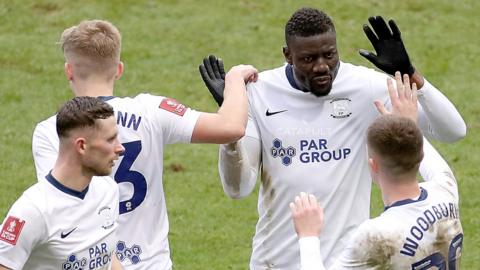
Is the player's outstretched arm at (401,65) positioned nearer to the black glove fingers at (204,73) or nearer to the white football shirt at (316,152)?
the white football shirt at (316,152)

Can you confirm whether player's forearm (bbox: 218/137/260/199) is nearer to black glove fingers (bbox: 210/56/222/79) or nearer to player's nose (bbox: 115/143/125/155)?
black glove fingers (bbox: 210/56/222/79)

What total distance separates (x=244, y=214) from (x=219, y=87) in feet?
17.7

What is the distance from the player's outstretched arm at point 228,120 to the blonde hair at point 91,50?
1.99 feet

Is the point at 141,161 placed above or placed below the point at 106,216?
above

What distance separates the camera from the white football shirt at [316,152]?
291 inches

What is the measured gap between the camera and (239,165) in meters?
7.34

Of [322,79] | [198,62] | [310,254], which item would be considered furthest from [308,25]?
[198,62]

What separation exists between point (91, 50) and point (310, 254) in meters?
1.88

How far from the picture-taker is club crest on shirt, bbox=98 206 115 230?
21.6 feet

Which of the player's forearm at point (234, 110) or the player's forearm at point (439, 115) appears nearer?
the player's forearm at point (234, 110)

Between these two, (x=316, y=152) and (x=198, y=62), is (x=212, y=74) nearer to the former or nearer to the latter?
(x=316, y=152)

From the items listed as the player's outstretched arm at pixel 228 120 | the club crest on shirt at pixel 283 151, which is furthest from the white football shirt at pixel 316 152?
the player's outstretched arm at pixel 228 120

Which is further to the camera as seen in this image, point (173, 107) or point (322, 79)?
point (322, 79)

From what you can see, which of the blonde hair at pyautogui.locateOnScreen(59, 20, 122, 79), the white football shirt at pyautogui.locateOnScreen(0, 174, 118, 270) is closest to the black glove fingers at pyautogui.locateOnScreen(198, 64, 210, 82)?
the blonde hair at pyautogui.locateOnScreen(59, 20, 122, 79)
